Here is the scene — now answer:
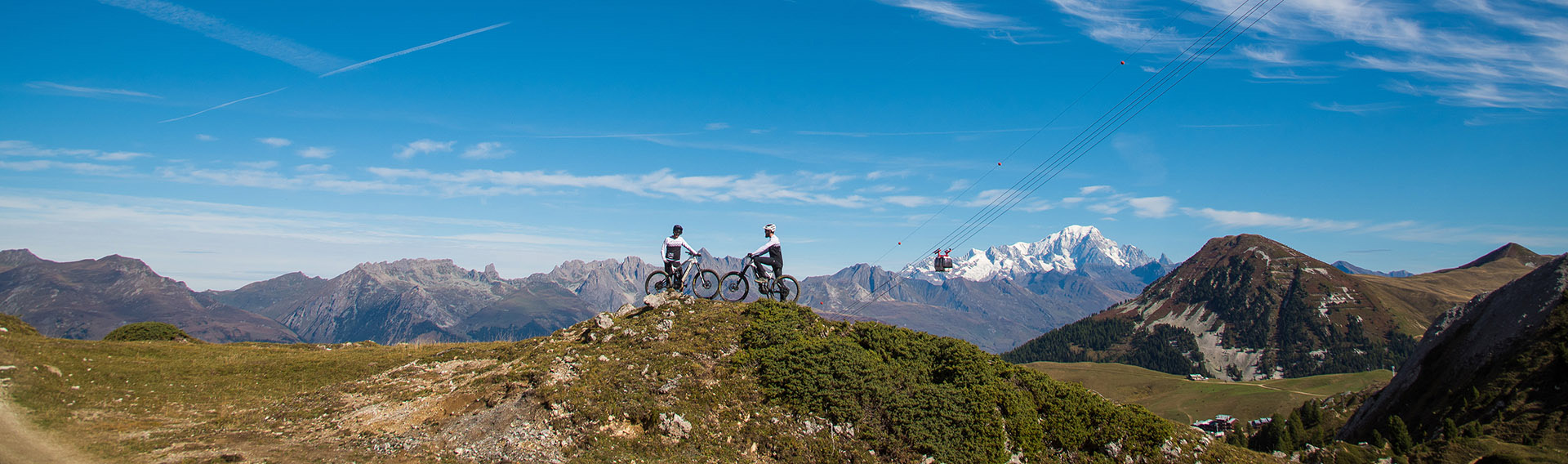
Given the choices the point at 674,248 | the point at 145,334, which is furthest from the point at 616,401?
the point at 145,334

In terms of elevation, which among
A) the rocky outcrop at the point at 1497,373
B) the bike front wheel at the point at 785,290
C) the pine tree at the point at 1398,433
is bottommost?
the pine tree at the point at 1398,433

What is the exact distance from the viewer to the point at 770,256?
35938 mm

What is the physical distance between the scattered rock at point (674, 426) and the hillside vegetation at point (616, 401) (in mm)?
45

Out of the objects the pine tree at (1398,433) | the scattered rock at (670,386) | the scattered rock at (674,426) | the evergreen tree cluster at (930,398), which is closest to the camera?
the scattered rock at (674,426)

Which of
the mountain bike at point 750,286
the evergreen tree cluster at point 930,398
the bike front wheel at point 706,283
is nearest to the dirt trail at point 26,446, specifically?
the evergreen tree cluster at point 930,398

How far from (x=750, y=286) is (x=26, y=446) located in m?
27.7

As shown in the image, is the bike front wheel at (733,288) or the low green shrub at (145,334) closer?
the bike front wheel at (733,288)

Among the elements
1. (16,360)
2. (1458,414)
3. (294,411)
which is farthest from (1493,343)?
(16,360)

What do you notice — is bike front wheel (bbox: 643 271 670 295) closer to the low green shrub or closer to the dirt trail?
the dirt trail

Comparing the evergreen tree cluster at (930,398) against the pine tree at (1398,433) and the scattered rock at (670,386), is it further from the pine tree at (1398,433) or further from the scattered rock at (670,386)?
the pine tree at (1398,433)

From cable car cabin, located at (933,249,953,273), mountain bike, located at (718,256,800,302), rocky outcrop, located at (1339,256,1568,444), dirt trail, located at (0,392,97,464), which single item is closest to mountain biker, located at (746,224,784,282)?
mountain bike, located at (718,256,800,302)

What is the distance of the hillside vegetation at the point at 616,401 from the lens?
73.9 ft

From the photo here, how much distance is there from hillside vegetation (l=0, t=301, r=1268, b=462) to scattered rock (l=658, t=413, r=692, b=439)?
5 cm

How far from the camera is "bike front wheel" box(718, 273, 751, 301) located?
122 ft
